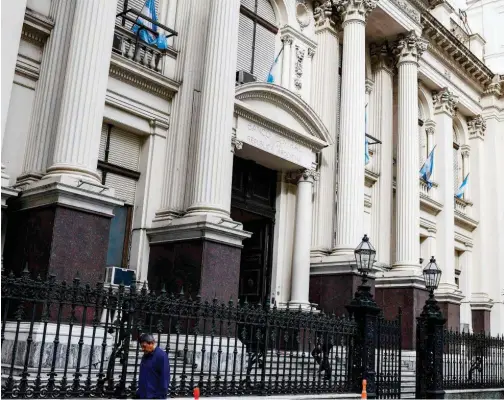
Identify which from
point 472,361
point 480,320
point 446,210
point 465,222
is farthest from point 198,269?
point 480,320

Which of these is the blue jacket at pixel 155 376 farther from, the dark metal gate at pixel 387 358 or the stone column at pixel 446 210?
the stone column at pixel 446 210

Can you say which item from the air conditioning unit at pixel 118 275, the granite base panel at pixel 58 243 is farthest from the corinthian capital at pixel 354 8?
the granite base panel at pixel 58 243

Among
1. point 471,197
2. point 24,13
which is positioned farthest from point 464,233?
point 24,13

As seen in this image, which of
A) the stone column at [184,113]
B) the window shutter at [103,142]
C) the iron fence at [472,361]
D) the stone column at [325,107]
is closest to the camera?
the window shutter at [103,142]

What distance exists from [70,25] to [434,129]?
1641 cm

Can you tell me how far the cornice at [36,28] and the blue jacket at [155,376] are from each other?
6.99 m

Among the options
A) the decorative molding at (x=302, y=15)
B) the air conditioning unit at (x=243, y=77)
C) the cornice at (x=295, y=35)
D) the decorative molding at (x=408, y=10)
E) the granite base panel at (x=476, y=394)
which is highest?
the decorative molding at (x=408, y=10)

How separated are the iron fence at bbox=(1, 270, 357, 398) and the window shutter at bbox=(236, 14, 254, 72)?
7673 mm

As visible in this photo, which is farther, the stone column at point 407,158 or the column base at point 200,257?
the stone column at point 407,158

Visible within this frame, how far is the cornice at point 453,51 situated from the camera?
22.3 metres

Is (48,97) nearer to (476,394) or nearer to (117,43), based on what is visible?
(117,43)

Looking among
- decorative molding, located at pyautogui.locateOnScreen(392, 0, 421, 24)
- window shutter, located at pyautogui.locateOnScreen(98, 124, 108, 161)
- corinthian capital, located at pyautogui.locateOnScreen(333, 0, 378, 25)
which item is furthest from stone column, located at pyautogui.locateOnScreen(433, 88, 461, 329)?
window shutter, located at pyautogui.locateOnScreen(98, 124, 108, 161)

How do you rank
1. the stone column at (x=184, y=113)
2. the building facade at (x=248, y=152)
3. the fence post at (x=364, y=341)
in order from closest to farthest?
1. the building facade at (x=248, y=152)
2. the fence post at (x=364, y=341)
3. the stone column at (x=184, y=113)

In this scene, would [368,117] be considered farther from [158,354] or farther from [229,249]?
[158,354]
